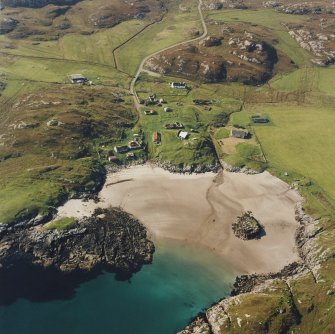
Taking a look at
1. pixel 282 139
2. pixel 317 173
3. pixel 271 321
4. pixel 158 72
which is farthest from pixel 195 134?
pixel 271 321

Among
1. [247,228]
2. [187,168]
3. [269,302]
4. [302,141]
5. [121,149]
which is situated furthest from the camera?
[302,141]

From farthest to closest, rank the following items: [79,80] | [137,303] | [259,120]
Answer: [79,80], [259,120], [137,303]

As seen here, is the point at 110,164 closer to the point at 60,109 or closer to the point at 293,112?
the point at 60,109

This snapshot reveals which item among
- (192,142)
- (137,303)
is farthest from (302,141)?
(137,303)

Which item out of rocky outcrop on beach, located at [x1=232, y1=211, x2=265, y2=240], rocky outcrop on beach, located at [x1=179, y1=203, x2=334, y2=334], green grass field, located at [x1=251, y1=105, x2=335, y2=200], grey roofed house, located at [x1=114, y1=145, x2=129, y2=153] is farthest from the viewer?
grey roofed house, located at [x1=114, y1=145, x2=129, y2=153]

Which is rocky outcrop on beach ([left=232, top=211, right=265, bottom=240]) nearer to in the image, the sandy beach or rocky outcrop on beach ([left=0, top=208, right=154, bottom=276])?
the sandy beach

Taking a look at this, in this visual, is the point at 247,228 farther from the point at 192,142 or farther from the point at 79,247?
the point at 79,247

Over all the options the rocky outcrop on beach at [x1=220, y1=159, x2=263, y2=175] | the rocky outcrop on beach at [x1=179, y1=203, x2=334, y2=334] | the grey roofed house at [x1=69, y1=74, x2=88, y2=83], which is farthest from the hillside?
the grey roofed house at [x1=69, y1=74, x2=88, y2=83]
